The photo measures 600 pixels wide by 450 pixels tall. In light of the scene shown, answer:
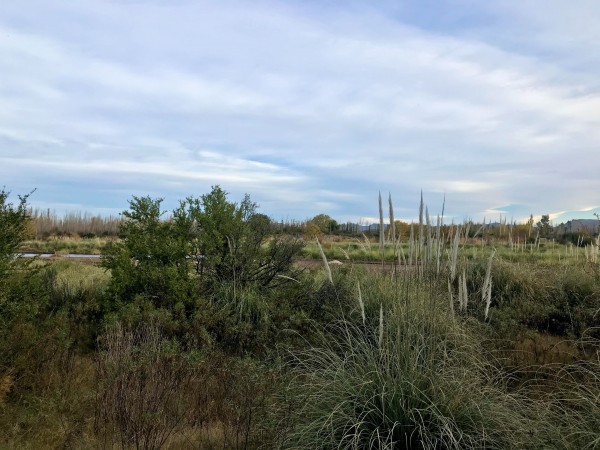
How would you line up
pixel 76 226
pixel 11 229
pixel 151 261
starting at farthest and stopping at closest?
pixel 76 226, pixel 151 261, pixel 11 229

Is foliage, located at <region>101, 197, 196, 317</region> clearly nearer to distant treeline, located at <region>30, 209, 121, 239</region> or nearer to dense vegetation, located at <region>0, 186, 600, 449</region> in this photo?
dense vegetation, located at <region>0, 186, 600, 449</region>

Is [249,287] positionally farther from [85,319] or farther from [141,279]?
[85,319]

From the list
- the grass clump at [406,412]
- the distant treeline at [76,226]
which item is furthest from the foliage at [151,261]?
the distant treeline at [76,226]

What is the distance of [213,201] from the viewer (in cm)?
970

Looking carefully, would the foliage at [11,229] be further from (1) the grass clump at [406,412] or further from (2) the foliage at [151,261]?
(1) the grass clump at [406,412]

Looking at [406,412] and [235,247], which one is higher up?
[235,247]

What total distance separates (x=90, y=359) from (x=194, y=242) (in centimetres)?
271

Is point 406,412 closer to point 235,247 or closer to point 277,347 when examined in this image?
point 277,347

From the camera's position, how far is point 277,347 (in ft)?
25.0

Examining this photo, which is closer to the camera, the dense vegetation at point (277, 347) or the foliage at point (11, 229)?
the dense vegetation at point (277, 347)

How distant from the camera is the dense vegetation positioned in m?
4.16

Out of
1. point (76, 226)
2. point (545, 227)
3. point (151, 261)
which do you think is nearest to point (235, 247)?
point (151, 261)

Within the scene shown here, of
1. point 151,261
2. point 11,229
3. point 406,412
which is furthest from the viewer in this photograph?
point 151,261

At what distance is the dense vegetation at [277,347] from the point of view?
13.6 ft
